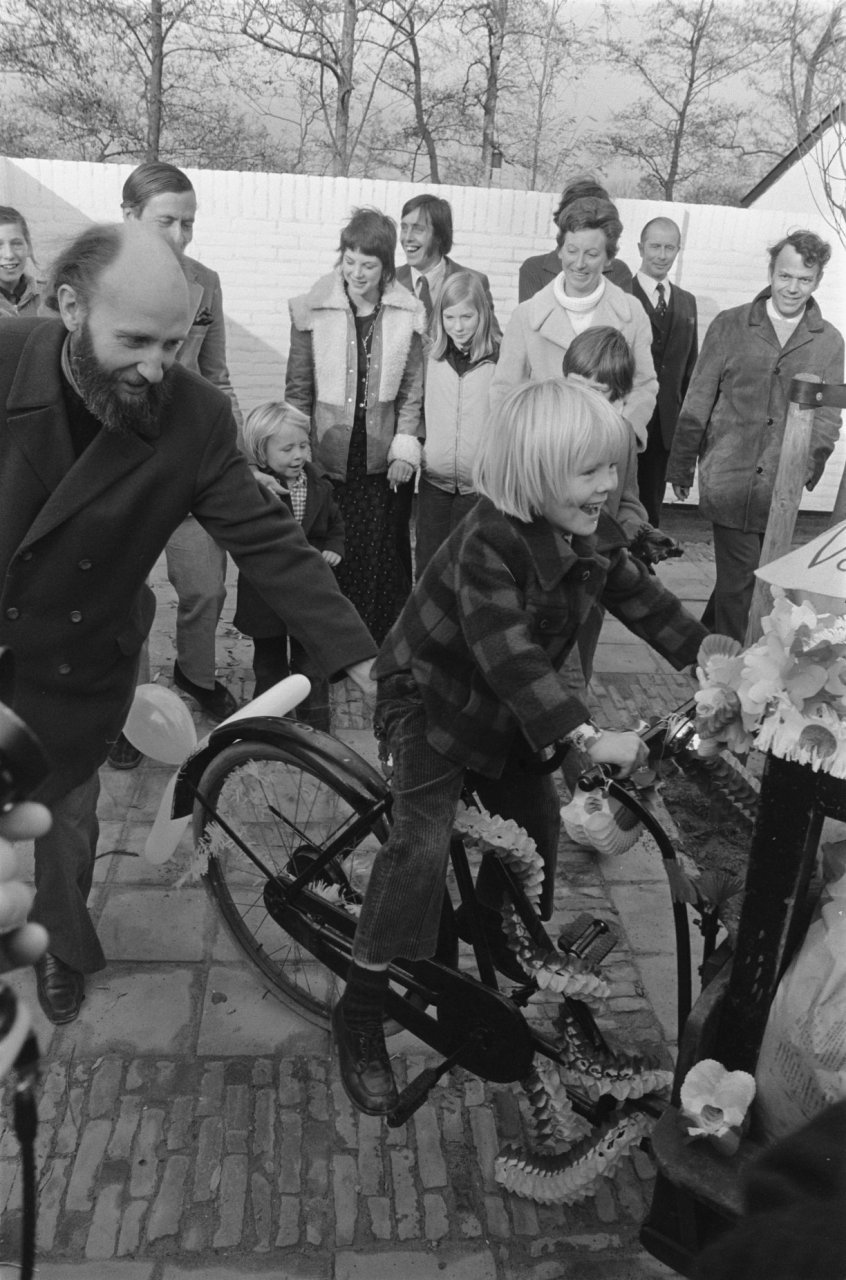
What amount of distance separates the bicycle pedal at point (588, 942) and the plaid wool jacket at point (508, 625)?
39 centimetres

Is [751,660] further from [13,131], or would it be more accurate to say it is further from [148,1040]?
[13,131]

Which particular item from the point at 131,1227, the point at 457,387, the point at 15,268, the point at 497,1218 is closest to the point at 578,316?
the point at 457,387

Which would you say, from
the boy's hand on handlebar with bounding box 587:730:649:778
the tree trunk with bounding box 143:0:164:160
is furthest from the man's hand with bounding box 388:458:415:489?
the tree trunk with bounding box 143:0:164:160

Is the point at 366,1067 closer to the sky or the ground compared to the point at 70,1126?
closer to the sky

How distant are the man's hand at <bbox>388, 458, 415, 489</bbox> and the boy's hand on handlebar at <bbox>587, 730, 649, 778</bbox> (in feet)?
9.74

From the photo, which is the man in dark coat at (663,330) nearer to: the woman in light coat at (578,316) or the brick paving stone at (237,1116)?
the woman in light coat at (578,316)

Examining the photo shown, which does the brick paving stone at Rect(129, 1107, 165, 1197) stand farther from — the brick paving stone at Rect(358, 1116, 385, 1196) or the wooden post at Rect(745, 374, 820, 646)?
the wooden post at Rect(745, 374, 820, 646)

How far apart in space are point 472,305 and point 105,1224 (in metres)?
3.61

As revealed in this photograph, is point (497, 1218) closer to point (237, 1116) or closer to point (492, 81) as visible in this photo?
point (237, 1116)

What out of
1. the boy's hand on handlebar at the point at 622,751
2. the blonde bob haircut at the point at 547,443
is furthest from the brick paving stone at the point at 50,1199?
the blonde bob haircut at the point at 547,443

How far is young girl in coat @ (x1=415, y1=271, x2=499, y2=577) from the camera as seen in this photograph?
4871mm

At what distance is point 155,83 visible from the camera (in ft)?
41.7

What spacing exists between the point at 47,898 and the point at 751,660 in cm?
198

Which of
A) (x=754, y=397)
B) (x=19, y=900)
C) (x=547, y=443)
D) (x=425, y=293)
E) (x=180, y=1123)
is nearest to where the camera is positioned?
(x=19, y=900)
